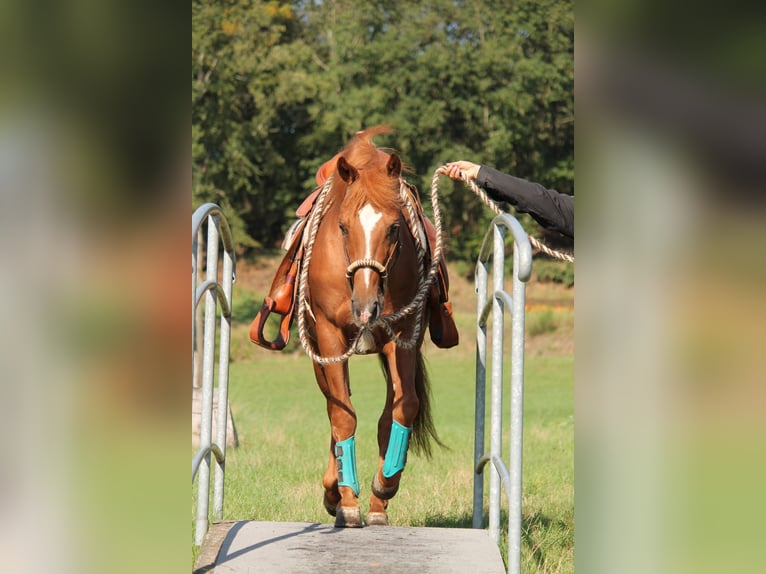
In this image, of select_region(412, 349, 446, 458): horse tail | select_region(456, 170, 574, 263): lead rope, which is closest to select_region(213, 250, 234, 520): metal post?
select_region(412, 349, 446, 458): horse tail

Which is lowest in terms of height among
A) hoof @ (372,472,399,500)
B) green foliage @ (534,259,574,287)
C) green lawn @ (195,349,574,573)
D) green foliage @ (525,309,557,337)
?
green lawn @ (195,349,574,573)

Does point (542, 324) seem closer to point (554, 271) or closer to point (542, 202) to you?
point (554, 271)

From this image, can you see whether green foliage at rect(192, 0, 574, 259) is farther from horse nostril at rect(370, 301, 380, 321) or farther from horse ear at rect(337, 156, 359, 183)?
horse nostril at rect(370, 301, 380, 321)

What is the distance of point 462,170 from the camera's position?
15.8ft

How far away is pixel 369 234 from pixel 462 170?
744 mm

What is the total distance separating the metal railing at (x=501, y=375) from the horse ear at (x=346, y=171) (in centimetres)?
72

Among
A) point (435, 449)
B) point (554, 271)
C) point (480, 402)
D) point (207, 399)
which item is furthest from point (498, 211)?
point (554, 271)

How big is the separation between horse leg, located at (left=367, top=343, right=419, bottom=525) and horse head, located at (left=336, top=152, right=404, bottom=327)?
0.63m

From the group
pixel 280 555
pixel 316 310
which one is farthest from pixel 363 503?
pixel 280 555

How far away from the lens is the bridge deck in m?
3.86

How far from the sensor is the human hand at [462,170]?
15.4 ft

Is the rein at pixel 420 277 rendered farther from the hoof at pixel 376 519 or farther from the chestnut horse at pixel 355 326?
the hoof at pixel 376 519
